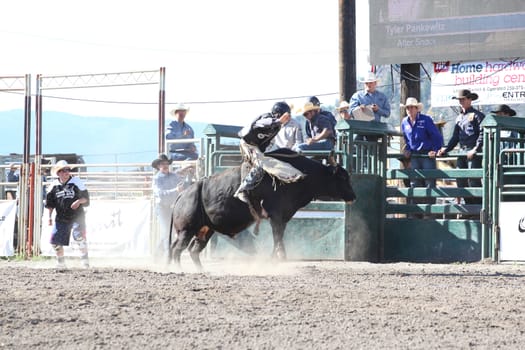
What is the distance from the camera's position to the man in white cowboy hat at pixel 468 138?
1412 cm

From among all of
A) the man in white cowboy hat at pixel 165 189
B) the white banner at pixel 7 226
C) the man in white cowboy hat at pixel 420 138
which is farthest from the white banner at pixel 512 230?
the white banner at pixel 7 226

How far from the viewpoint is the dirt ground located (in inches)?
268

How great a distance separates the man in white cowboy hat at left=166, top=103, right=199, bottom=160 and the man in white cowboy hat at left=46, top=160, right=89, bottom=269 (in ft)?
9.34

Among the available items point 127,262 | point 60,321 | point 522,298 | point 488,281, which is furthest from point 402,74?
point 60,321

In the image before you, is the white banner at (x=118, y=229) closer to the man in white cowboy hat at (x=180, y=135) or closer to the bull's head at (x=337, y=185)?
the man in white cowboy hat at (x=180, y=135)

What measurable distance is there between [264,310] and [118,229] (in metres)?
9.32

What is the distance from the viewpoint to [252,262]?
13562 mm

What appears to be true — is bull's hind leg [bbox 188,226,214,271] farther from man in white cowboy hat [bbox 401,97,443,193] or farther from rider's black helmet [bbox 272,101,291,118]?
man in white cowboy hat [bbox 401,97,443,193]

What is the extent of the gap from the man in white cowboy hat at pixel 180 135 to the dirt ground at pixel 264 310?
5.28m

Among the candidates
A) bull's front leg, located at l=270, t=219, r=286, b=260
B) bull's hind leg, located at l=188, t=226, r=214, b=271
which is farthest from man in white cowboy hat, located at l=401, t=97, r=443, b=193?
bull's hind leg, located at l=188, t=226, r=214, b=271

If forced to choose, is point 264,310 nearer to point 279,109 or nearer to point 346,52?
point 279,109

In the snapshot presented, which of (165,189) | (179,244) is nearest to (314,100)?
(165,189)

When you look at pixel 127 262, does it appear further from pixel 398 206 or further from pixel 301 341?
pixel 301 341

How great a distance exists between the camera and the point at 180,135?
1650 cm
